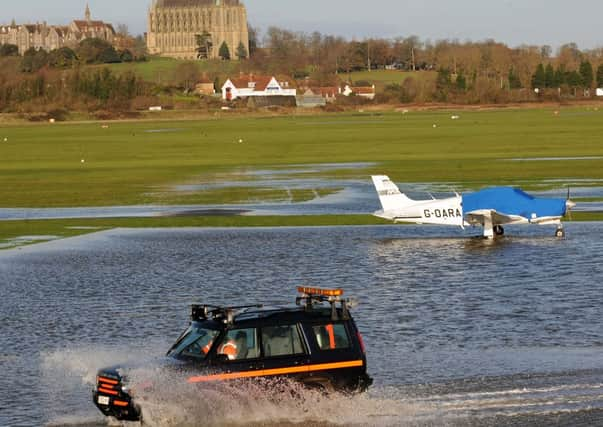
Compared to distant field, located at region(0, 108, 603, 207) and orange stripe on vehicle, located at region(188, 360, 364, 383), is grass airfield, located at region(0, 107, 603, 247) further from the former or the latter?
orange stripe on vehicle, located at region(188, 360, 364, 383)

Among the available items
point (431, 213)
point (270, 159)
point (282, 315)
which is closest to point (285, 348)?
point (282, 315)

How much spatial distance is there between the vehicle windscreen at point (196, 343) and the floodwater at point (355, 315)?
0.50m

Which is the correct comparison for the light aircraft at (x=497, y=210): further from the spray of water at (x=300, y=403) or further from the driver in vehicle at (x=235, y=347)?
the driver in vehicle at (x=235, y=347)

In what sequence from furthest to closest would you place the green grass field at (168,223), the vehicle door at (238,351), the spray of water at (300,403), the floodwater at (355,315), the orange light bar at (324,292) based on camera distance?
the green grass field at (168,223) < the floodwater at (355,315) < the orange light bar at (324,292) < the vehicle door at (238,351) < the spray of water at (300,403)

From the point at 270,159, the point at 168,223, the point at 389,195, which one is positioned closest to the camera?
the point at 389,195

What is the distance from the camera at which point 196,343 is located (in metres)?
21.5

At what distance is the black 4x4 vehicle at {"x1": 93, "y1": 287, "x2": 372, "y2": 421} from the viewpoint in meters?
21.0

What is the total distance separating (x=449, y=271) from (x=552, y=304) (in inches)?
265

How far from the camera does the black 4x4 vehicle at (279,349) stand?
21.0m

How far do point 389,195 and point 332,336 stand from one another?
89.9 feet

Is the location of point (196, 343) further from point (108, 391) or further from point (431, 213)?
point (431, 213)

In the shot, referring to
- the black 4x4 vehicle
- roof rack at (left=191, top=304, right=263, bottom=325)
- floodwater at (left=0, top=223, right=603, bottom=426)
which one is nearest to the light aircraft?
floodwater at (left=0, top=223, right=603, bottom=426)

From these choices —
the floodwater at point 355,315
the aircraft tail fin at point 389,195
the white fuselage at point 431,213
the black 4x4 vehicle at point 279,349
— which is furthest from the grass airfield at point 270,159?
the black 4x4 vehicle at point 279,349

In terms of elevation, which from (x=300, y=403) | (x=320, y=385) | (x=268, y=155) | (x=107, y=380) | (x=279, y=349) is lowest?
(x=268, y=155)
